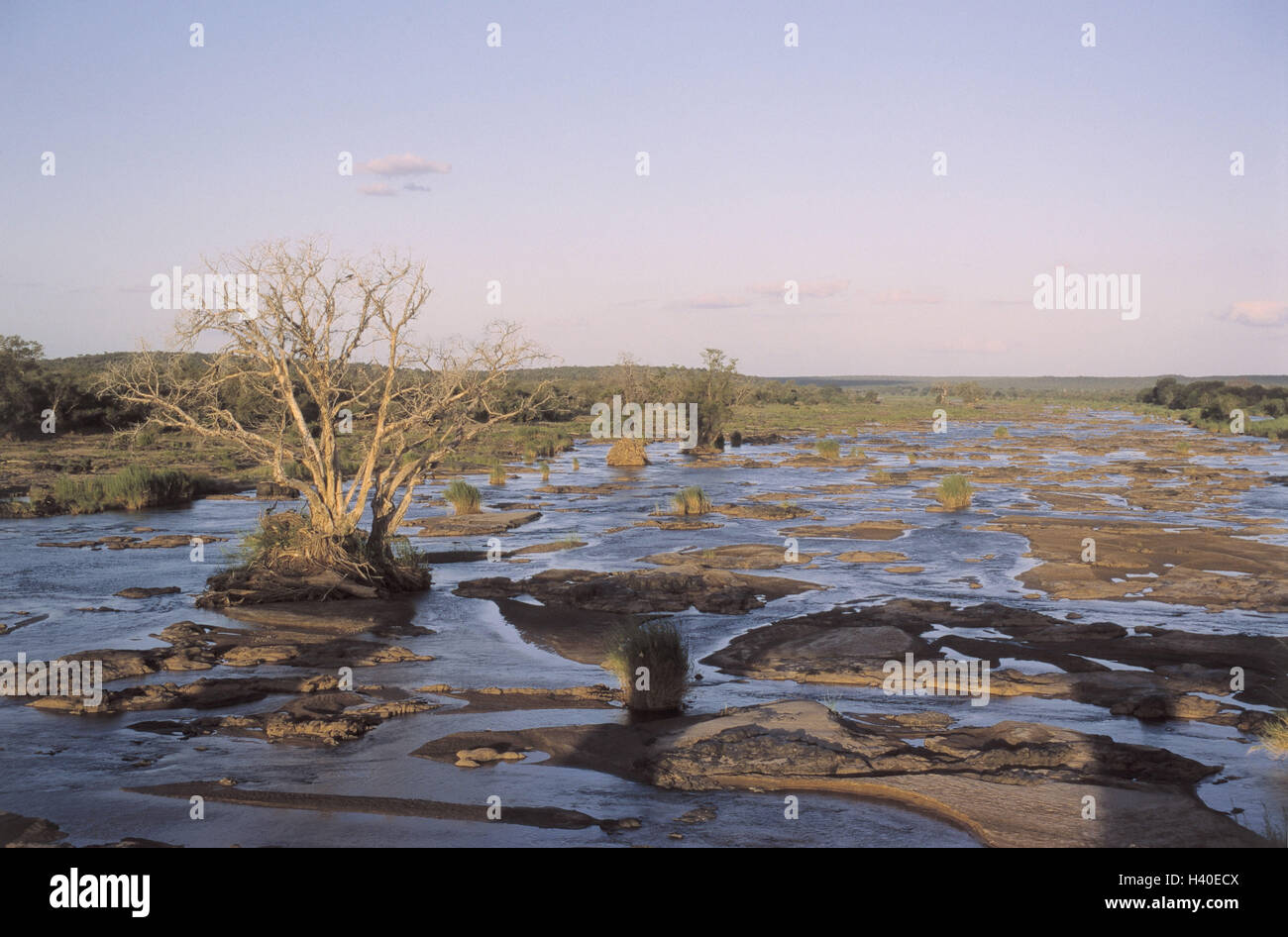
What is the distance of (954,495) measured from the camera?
29.7 metres

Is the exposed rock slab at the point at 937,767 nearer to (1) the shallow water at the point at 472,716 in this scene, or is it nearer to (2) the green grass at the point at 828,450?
(1) the shallow water at the point at 472,716

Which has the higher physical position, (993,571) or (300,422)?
(300,422)

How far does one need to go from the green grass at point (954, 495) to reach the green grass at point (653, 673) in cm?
1991

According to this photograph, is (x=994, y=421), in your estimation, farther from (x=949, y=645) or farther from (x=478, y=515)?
(x=949, y=645)

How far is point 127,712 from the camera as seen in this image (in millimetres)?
10938

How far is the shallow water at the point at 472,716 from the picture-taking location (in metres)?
8.05

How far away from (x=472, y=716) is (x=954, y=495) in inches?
840

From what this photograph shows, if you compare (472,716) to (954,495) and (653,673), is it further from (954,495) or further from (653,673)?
(954,495)

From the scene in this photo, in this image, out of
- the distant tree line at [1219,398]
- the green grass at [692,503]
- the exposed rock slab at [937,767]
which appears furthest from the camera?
the distant tree line at [1219,398]

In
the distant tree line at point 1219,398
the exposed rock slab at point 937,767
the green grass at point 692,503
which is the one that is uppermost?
the distant tree line at point 1219,398

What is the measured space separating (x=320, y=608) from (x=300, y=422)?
2813 millimetres

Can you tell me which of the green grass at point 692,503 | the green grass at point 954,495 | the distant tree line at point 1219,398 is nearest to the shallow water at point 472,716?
the green grass at point 692,503

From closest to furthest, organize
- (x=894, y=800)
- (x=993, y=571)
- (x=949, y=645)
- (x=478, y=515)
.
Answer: (x=894, y=800), (x=949, y=645), (x=993, y=571), (x=478, y=515)
